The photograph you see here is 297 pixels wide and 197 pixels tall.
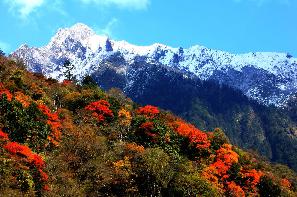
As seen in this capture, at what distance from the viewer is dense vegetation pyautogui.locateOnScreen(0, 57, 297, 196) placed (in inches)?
2803

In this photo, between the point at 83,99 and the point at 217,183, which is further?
the point at 83,99

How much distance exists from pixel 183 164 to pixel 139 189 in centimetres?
1053

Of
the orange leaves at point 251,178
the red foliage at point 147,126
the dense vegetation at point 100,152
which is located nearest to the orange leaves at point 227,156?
the dense vegetation at point 100,152

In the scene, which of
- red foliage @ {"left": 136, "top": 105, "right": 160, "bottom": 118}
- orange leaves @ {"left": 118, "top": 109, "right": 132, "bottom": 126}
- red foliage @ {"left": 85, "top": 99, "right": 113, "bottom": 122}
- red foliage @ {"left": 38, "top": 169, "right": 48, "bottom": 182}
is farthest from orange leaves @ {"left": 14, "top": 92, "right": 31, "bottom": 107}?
red foliage @ {"left": 136, "top": 105, "right": 160, "bottom": 118}

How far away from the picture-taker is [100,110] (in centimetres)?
10894

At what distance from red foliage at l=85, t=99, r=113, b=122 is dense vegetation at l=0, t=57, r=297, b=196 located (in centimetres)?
21

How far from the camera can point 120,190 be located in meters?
83.9

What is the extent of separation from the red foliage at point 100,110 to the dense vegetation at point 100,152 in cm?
21

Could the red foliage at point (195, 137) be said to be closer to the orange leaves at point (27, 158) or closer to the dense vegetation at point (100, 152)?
the dense vegetation at point (100, 152)

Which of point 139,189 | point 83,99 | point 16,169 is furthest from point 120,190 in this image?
point 83,99

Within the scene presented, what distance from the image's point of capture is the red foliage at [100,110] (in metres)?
107

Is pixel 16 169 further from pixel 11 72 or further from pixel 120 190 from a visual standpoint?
pixel 11 72

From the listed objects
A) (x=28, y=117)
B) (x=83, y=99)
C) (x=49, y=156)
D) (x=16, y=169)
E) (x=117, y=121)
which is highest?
(x=83, y=99)

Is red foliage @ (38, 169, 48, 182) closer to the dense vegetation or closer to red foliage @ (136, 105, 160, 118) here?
the dense vegetation
